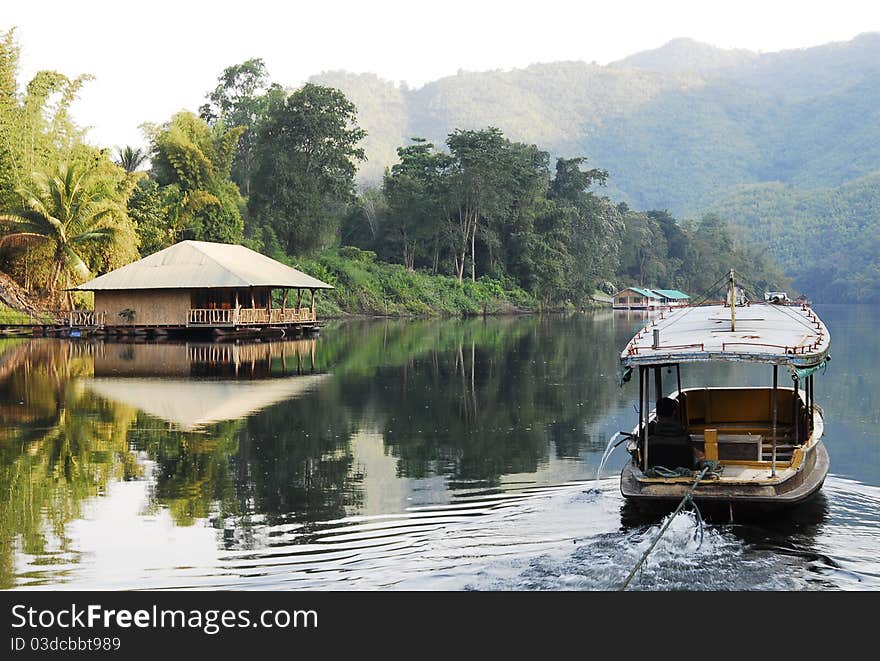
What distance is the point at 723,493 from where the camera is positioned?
10070mm

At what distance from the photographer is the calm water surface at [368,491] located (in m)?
8.91

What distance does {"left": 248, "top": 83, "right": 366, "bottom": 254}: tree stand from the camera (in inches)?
2490

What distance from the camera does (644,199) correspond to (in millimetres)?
194250

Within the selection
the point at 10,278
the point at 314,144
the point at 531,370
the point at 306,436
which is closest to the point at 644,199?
the point at 314,144

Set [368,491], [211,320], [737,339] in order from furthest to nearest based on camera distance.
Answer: [211,320] → [368,491] → [737,339]

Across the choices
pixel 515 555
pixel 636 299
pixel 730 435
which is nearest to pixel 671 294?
pixel 636 299

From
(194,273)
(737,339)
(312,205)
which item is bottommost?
(737,339)

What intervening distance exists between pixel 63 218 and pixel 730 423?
125 feet

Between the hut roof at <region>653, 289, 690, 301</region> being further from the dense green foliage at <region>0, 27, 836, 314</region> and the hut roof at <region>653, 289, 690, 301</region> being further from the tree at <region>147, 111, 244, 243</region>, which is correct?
the tree at <region>147, 111, 244, 243</region>

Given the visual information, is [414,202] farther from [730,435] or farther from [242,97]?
[730,435]

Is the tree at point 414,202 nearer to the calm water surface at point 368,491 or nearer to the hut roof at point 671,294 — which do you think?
the hut roof at point 671,294

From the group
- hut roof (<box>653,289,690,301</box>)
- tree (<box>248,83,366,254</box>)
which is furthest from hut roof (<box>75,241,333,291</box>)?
hut roof (<box>653,289,690,301</box>)

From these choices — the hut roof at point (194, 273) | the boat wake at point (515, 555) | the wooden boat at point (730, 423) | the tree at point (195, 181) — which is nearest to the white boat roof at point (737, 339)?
the wooden boat at point (730, 423)
